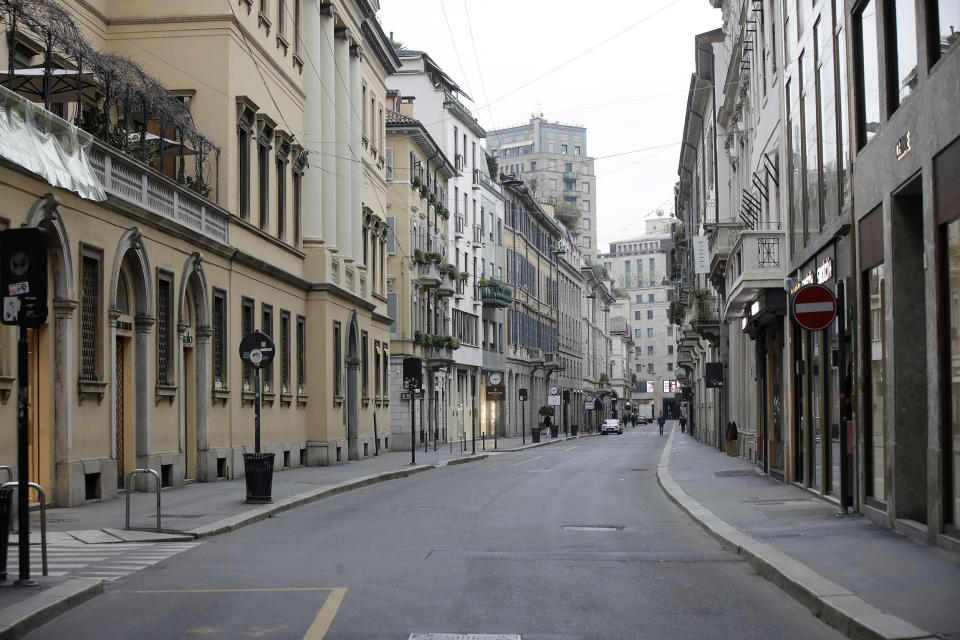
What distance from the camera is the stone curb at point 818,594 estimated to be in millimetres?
7648

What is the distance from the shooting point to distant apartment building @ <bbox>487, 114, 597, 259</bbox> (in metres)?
159

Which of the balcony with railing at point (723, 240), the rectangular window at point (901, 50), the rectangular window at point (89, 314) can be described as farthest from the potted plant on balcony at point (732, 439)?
the rectangular window at point (901, 50)

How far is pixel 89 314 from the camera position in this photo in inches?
782

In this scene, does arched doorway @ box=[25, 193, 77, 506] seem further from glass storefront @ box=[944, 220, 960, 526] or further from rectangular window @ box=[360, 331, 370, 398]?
rectangular window @ box=[360, 331, 370, 398]

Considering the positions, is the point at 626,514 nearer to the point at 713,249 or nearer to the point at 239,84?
the point at 239,84

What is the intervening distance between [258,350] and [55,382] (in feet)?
11.0

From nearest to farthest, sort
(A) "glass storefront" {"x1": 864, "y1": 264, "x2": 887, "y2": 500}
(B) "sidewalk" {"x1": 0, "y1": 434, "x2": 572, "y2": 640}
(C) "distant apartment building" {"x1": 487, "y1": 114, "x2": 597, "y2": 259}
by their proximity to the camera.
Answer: (B) "sidewalk" {"x1": 0, "y1": 434, "x2": 572, "y2": 640}
(A) "glass storefront" {"x1": 864, "y1": 264, "x2": 887, "y2": 500}
(C) "distant apartment building" {"x1": 487, "y1": 114, "x2": 597, "y2": 259}

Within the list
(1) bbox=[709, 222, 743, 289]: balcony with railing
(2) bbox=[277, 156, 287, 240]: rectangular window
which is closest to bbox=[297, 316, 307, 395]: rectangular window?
(2) bbox=[277, 156, 287, 240]: rectangular window

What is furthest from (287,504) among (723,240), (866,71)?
(723,240)

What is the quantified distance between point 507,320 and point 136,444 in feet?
180

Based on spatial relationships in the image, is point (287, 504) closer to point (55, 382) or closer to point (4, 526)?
point (55, 382)

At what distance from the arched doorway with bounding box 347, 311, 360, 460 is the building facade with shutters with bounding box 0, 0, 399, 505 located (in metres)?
0.07

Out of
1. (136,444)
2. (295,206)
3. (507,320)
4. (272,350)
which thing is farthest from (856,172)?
(507,320)

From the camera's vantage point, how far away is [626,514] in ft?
59.8
